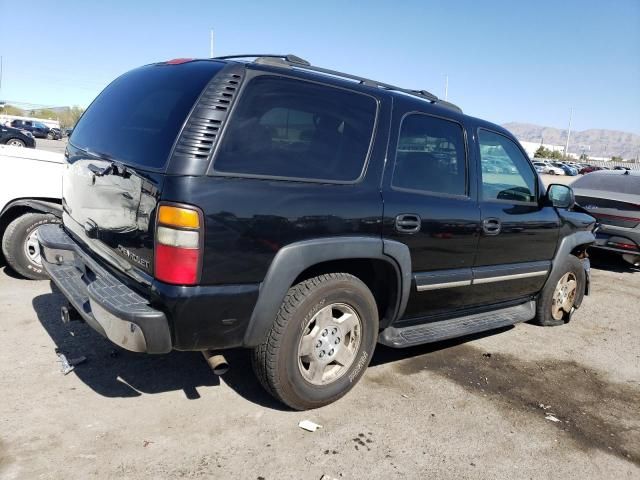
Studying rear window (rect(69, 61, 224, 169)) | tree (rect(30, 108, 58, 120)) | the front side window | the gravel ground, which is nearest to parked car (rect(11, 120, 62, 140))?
the gravel ground

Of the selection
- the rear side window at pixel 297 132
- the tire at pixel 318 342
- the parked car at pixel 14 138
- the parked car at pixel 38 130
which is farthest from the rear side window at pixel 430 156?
the parked car at pixel 38 130

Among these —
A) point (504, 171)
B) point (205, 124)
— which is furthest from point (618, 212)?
point (205, 124)

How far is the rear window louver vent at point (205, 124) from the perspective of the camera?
2500 millimetres

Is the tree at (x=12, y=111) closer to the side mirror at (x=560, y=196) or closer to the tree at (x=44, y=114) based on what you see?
the tree at (x=44, y=114)

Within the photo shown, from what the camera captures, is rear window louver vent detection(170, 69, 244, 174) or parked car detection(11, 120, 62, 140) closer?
rear window louver vent detection(170, 69, 244, 174)

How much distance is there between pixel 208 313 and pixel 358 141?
1.40 meters

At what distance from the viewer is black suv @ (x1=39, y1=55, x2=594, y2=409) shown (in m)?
2.54

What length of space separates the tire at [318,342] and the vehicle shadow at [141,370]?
0.30 metres

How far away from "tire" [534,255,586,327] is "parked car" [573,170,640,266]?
2578 mm

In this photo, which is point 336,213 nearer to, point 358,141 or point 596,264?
point 358,141

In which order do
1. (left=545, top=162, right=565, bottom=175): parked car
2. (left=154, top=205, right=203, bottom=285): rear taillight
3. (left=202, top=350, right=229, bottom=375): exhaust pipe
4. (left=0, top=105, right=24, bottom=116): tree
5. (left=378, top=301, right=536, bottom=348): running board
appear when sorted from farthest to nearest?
(left=0, top=105, right=24, bottom=116): tree < (left=545, top=162, right=565, bottom=175): parked car < (left=378, top=301, right=536, bottom=348): running board < (left=202, top=350, right=229, bottom=375): exhaust pipe < (left=154, top=205, right=203, bottom=285): rear taillight

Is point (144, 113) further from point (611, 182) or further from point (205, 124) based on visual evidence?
point (611, 182)

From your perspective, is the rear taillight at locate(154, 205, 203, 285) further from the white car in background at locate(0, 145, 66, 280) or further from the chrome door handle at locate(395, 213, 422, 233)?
the white car in background at locate(0, 145, 66, 280)

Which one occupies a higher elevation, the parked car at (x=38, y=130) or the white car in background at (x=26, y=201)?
the parked car at (x=38, y=130)
